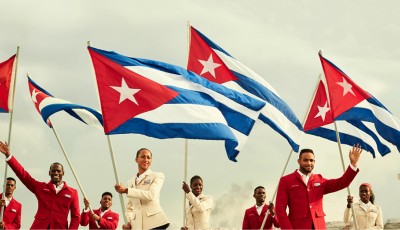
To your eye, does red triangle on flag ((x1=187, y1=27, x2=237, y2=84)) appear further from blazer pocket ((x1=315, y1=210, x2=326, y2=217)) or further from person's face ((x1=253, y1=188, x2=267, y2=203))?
blazer pocket ((x1=315, y1=210, x2=326, y2=217))

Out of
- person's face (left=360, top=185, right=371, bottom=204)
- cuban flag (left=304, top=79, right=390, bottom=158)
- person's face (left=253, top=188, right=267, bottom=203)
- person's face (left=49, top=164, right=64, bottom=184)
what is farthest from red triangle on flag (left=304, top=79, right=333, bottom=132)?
person's face (left=49, top=164, right=64, bottom=184)

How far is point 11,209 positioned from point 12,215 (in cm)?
13

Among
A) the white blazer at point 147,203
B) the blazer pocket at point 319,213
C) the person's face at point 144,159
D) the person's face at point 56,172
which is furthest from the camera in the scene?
the person's face at point 56,172

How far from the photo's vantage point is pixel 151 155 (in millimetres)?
12609

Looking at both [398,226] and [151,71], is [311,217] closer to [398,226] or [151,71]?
[151,71]

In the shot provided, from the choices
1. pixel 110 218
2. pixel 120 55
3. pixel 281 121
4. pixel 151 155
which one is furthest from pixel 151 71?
pixel 110 218

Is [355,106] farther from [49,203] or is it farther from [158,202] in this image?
[49,203]

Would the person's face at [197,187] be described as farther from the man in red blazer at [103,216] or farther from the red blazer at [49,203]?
the red blazer at [49,203]

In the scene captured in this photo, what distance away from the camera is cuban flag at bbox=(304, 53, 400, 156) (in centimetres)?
1598

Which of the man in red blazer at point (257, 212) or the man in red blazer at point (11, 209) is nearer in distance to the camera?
the man in red blazer at point (11, 209)

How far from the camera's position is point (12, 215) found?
1634cm

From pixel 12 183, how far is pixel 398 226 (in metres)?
10.2

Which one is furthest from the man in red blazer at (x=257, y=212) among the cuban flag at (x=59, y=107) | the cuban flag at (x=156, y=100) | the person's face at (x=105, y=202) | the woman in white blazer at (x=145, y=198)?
the woman in white blazer at (x=145, y=198)

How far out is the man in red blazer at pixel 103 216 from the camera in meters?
16.2
